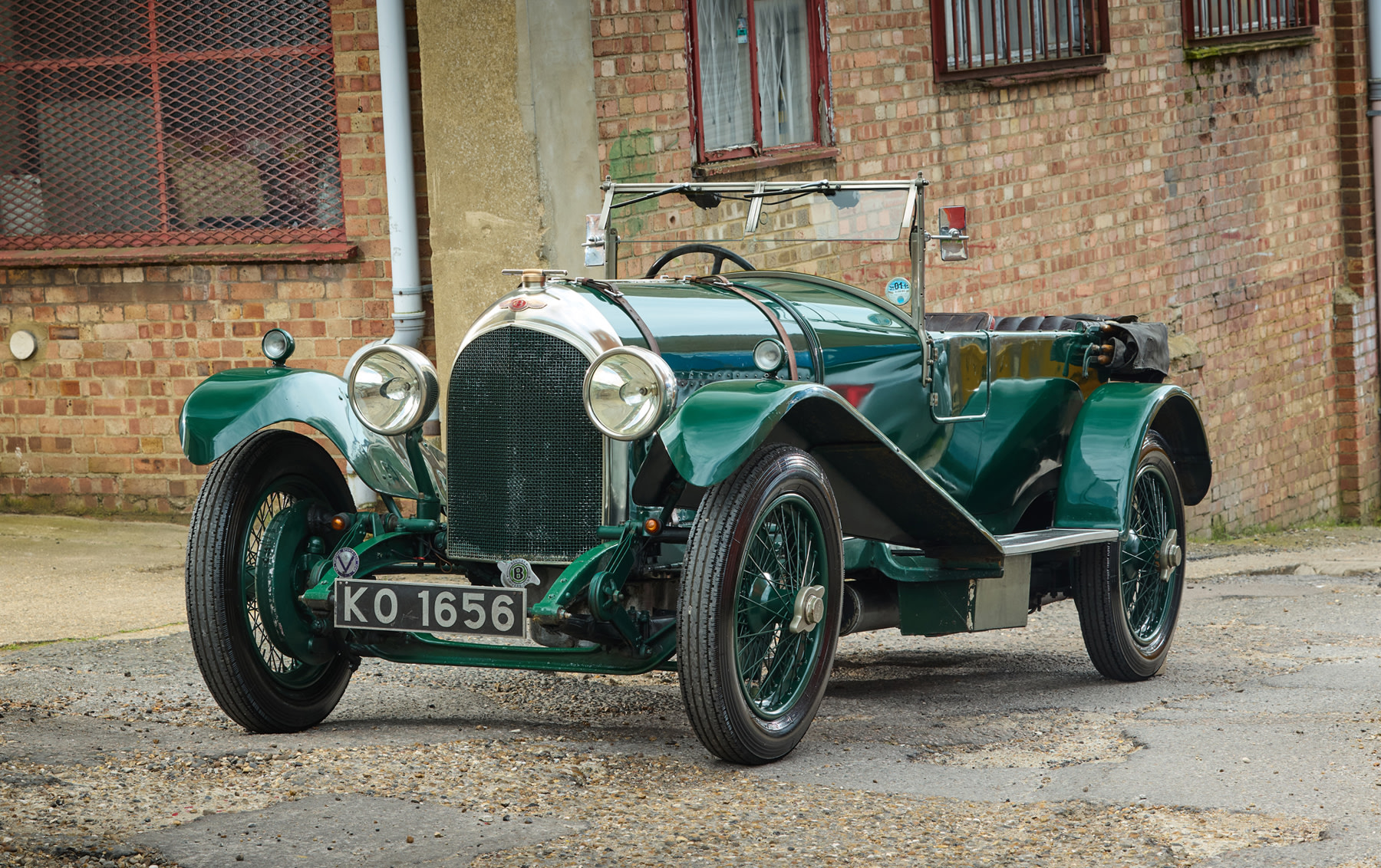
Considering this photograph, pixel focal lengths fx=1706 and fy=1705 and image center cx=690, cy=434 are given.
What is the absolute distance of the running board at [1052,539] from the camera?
5.08 metres

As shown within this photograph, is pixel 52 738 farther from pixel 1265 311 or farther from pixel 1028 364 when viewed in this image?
pixel 1265 311

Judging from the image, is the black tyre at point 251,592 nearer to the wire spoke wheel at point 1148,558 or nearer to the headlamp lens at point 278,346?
the headlamp lens at point 278,346

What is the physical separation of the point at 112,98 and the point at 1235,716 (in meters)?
5.67

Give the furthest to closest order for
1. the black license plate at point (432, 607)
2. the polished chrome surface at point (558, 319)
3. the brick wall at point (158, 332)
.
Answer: the brick wall at point (158, 332) < the polished chrome surface at point (558, 319) < the black license plate at point (432, 607)

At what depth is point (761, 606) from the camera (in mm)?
4188

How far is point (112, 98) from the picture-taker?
7855 millimetres

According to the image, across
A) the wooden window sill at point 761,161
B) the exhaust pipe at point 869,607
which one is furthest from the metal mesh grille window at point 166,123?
the exhaust pipe at point 869,607

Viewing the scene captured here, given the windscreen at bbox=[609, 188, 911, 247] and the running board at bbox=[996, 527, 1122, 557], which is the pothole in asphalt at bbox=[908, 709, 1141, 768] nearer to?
the running board at bbox=[996, 527, 1122, 557]

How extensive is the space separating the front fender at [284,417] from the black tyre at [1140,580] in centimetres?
225

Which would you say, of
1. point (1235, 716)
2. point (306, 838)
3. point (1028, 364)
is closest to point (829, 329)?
point (1028, 364)

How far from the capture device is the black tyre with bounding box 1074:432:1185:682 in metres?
5.52

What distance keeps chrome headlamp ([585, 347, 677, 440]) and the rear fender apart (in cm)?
7

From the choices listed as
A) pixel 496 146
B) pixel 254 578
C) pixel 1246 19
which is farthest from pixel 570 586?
pixel 1246 19

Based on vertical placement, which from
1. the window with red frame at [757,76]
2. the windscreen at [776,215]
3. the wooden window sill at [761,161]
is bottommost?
the windscreen at [776,215]
